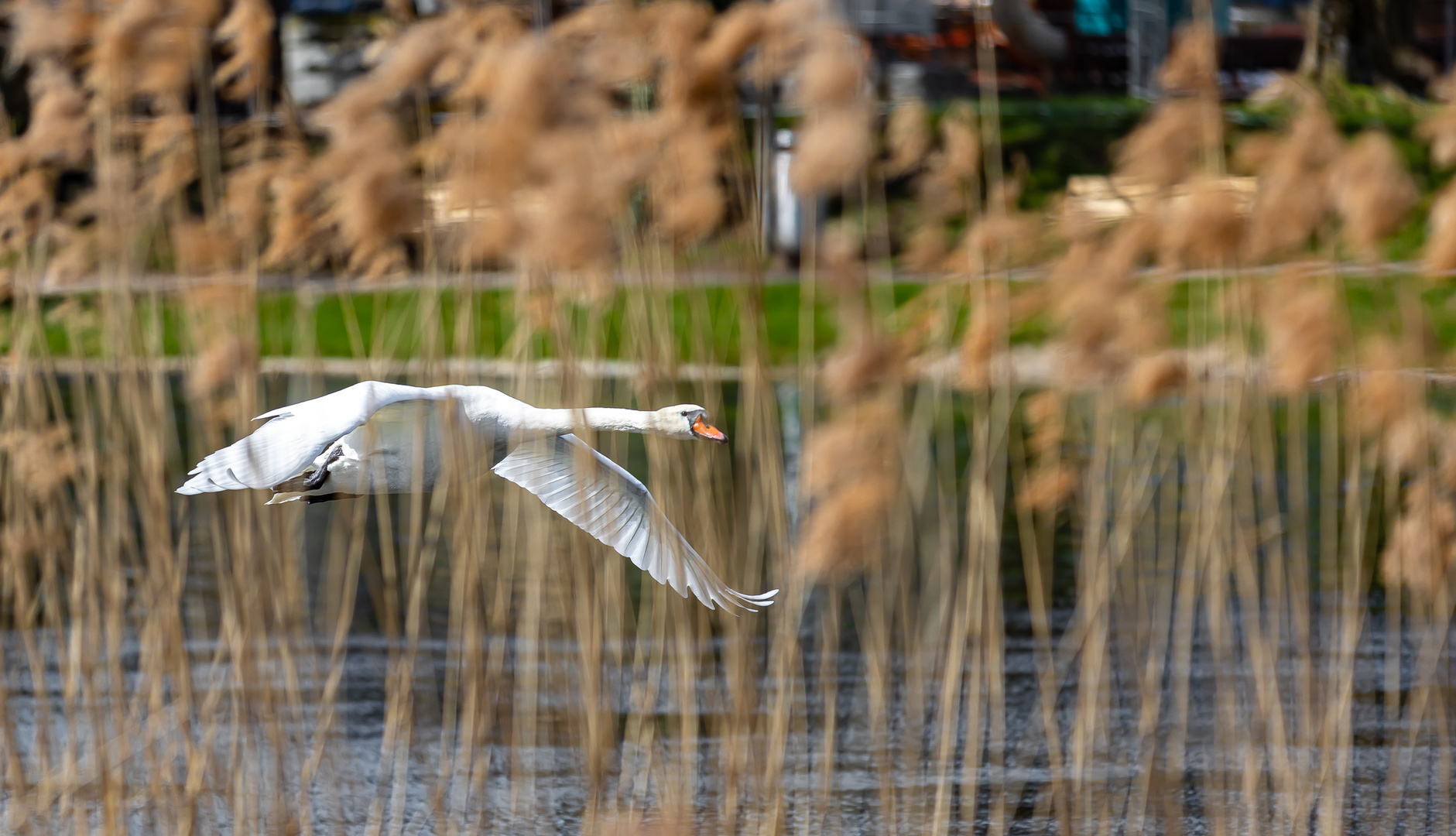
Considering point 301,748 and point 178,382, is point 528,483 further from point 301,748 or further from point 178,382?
point 178,382

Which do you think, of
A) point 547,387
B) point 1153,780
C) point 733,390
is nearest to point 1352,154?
point 1153,780

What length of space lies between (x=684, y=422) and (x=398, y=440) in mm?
628

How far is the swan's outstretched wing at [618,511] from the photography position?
152 inches

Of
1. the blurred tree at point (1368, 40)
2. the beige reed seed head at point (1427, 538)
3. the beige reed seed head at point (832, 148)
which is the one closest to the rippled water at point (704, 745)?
the beige reed seed head at point (1427, 538)

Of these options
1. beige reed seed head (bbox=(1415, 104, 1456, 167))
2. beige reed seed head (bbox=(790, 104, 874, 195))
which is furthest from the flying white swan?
beige reed seed head (bbox=(1415, 104, 1456, 167))

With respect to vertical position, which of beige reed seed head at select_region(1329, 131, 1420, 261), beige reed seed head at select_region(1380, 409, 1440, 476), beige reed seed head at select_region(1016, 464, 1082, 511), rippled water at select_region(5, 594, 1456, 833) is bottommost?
rippled water at select_region(5, 594, 1456, 833)

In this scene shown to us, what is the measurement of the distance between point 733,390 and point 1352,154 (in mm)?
9859

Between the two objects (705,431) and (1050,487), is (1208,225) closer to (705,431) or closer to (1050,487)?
(1050,487)

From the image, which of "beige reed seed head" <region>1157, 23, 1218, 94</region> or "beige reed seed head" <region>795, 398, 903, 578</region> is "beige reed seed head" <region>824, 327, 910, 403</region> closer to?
"beige reed seed head" <region>795, 398, 903, 578</region>

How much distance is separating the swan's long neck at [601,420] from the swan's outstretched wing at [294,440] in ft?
0.61

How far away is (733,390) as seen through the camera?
1351 cm

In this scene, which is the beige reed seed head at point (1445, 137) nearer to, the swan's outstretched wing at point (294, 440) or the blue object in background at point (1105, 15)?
the swan's outstretched wing at point (294, 440)

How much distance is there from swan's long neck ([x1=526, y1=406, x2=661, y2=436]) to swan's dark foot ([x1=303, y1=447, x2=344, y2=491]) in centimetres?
38

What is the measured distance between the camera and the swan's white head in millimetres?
3305
